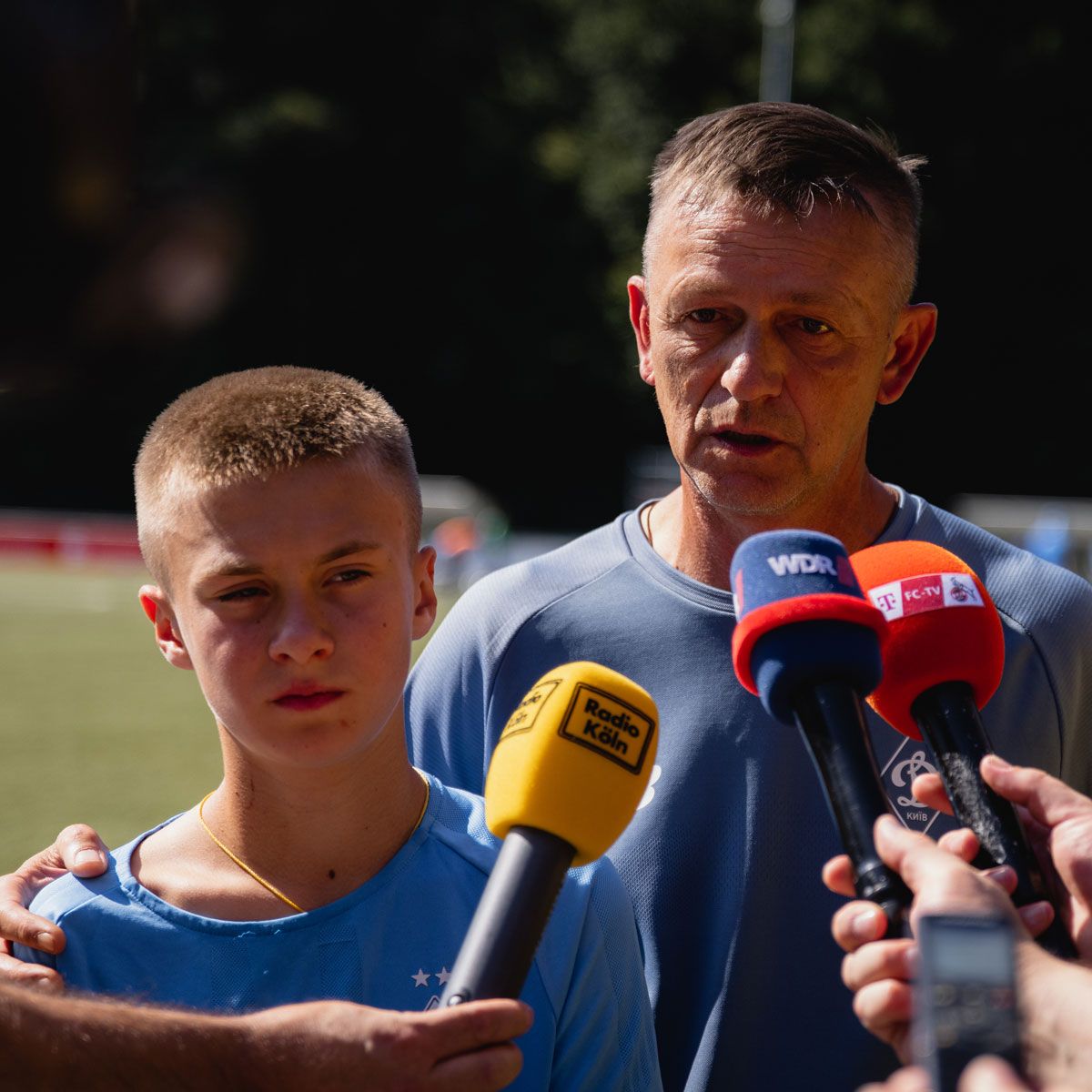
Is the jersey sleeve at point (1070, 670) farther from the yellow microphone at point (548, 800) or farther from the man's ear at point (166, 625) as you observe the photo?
the man's ear at point (166, 625)

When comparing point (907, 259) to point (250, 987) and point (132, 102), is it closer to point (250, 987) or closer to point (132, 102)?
point (132, 102)

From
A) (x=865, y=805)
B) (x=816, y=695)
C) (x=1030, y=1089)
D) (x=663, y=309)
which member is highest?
(x=663, y=309)

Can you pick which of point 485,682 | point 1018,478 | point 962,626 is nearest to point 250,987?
point 485,682

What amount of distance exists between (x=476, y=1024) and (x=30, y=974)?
933 mm

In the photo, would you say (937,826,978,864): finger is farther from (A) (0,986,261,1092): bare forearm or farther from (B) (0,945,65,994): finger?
(B) (0,945,65,994): finger

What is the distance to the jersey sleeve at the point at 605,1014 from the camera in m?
2.33

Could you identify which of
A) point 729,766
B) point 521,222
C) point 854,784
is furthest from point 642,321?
point 521,222

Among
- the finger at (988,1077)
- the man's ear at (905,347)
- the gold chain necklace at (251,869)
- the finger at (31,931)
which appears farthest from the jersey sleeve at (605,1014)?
the man's ear at (905,347)

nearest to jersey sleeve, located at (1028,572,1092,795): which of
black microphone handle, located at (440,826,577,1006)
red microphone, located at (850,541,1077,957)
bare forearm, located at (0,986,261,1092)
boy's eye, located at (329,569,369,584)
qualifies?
red microphone, located at (850,541,1077,957)

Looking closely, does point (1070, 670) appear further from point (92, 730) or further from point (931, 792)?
point (92, 730)

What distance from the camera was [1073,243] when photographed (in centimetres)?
3030

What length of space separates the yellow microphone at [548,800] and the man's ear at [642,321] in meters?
1.21

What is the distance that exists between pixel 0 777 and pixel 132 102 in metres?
9.02

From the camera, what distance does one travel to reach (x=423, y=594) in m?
2.67
